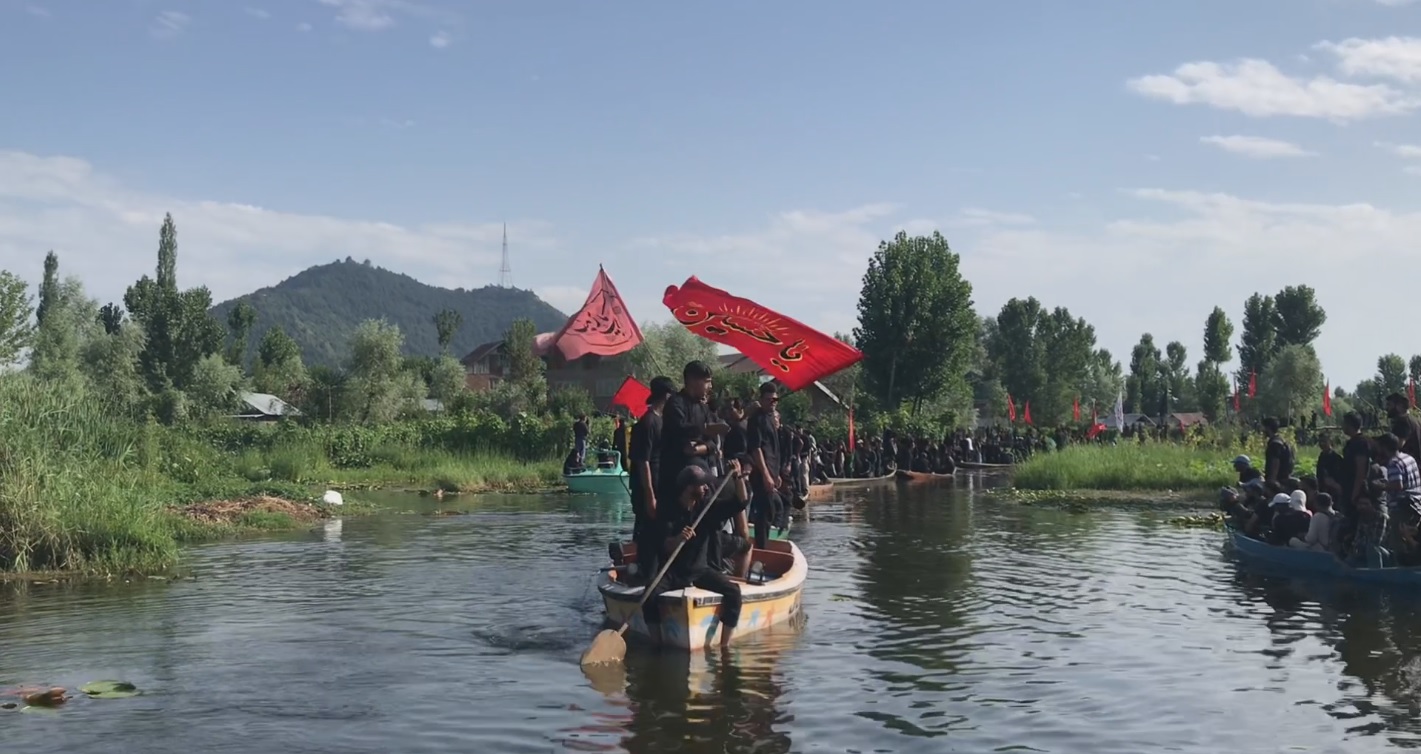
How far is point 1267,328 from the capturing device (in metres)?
96.9

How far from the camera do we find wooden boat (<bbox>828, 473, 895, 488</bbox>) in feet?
123

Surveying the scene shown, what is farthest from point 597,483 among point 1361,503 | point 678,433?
point 678,433

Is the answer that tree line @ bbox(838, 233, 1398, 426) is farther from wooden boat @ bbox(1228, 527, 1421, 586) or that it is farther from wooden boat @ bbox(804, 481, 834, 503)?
wooden boat @ bbox(1228, 527, 1421, 586)

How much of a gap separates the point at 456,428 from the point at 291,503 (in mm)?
16337

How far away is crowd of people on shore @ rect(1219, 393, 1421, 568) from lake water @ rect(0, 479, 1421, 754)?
2.25ft

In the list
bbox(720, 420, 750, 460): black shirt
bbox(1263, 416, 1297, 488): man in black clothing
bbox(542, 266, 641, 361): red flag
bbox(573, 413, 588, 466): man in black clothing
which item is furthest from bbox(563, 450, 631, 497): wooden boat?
bbox(720, 420, 750, 460): black shirt

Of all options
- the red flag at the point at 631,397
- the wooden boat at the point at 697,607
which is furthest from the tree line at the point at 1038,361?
the wooden boat at the point at 697,607

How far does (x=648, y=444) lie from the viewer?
11.9m

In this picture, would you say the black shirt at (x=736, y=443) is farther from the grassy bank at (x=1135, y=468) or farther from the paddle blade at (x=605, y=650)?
the grassy bank at (x=1135, y=468)

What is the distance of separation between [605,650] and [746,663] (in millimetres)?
1310

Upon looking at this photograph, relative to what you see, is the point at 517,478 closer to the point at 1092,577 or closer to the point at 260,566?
the point at 260,566

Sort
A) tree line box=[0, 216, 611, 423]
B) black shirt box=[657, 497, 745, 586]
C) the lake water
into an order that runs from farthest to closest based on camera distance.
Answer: tree line box=[0, 216, 611, 423]
black shirt box=[657, 497, 745, 586]
the lake water

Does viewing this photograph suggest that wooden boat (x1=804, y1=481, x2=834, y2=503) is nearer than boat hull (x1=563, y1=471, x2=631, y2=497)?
Yes

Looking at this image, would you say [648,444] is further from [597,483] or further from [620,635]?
[597,483]
